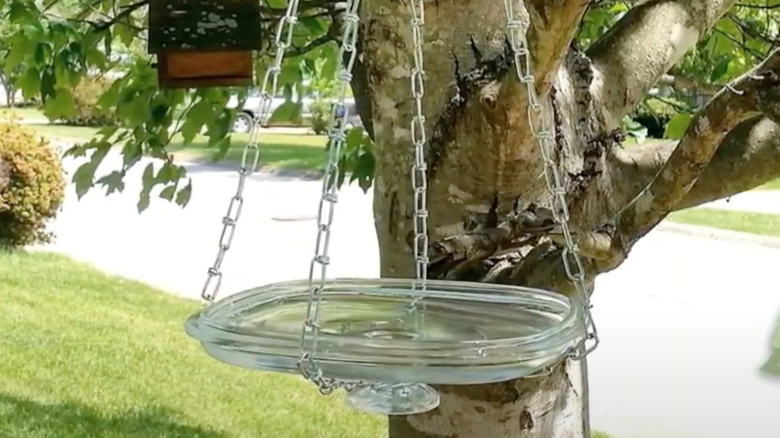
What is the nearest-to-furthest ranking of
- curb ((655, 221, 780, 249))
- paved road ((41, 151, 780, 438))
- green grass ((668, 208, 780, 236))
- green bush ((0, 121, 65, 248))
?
paved road ((41, 151, 780, 438)) → green bush ((0, 121, 65, 248)) → curb ((655, 221, 780, 249)) → green grass ((668, 208, 780, 236))

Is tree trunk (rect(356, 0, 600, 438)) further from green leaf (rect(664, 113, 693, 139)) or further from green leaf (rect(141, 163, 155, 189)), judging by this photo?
green leaf (rect(141, 163, 155, 189))

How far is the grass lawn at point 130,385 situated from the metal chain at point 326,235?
2.91m

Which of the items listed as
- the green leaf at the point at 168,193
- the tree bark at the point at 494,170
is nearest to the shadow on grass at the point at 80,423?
the green leaf at the point at 168,193

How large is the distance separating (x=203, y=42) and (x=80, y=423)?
184cm

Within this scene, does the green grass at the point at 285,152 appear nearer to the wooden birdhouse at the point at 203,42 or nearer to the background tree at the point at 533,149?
the wooden birdhouse at the point at 203,42

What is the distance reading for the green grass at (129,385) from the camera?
155 inches

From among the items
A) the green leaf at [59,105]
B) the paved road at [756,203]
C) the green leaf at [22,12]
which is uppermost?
the green leaf at [22,12]

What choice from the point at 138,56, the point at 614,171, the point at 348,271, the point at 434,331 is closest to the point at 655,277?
the point at 348,271

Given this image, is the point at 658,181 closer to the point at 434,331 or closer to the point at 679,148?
the point at 679,148

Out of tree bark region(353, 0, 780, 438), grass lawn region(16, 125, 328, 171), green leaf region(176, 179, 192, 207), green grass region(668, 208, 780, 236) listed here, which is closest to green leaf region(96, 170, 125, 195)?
green leaf region(176, 179, 192, 207)

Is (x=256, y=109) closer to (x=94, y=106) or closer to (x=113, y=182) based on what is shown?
(x=113, y=182)

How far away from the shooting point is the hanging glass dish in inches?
34.6

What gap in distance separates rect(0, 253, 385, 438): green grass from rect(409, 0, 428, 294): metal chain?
270cm

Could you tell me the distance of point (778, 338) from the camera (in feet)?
2.40
